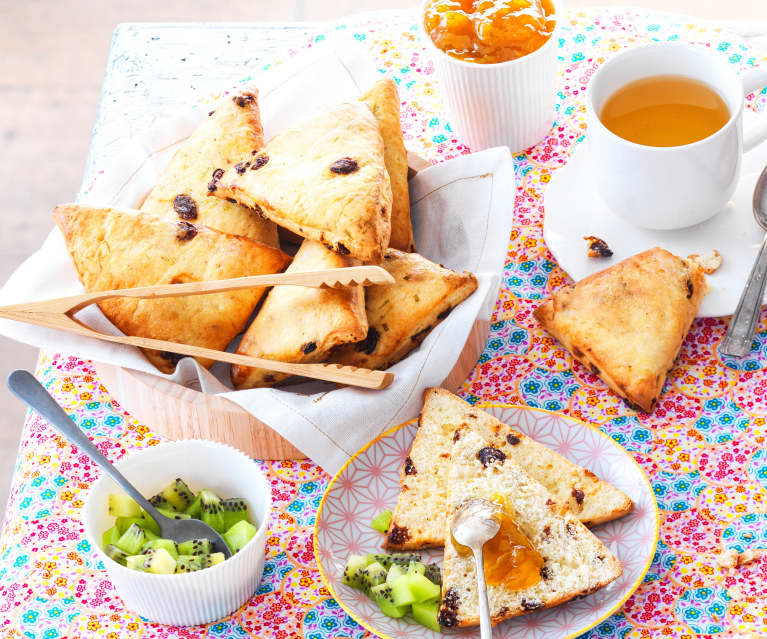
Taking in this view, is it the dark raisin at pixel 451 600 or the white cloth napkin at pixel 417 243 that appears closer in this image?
the dark raisin at pixel 451 600

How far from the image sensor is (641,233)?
230 centimetres

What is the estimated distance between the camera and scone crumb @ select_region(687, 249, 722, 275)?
7.07 feet

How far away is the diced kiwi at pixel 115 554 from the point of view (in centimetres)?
174

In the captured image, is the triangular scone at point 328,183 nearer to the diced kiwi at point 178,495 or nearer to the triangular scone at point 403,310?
the triangular scone at point 403,310

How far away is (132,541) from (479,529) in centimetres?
62

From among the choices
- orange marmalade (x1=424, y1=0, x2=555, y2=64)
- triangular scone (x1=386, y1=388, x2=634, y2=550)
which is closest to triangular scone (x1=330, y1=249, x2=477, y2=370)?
triangular scone (x1=386, y1=388, x2=634, y2=550)

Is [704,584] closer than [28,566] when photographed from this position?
Yes

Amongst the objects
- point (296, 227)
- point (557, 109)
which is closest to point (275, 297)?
point (296, 227)

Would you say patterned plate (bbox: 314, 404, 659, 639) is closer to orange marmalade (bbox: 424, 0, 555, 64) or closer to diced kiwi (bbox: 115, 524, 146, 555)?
diced kiwi (bbox: 115, 524, 146, 555)

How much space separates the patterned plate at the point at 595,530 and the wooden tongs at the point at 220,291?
151mm

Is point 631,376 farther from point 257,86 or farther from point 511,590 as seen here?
point 257,86

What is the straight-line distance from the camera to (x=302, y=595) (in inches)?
72.9

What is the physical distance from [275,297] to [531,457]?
628 mm

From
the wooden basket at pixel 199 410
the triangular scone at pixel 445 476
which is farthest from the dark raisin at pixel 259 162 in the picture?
the triangular scone at pixel 445 476
